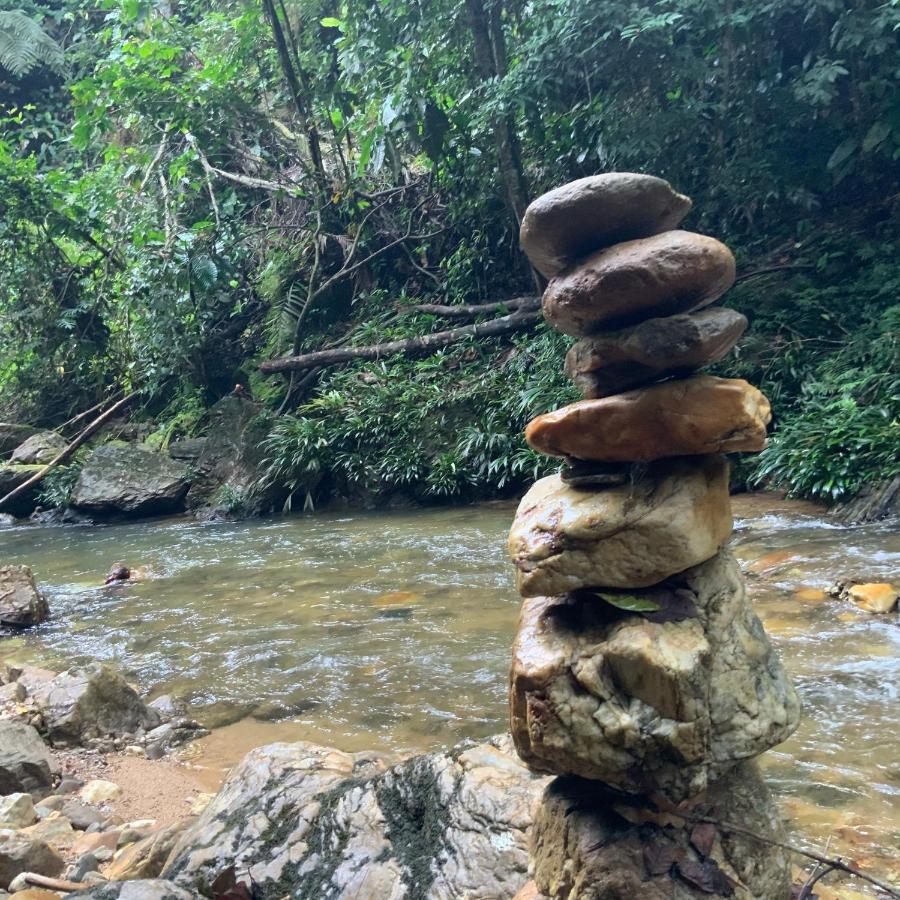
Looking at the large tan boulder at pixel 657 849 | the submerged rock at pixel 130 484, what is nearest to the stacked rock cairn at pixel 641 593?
the large tan boulder at pixel 657 849

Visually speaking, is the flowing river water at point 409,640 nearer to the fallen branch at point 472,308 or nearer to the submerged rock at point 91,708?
the submerged rock at point 91,708

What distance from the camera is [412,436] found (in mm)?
11883

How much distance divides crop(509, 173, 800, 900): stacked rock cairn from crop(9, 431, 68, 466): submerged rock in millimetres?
14521

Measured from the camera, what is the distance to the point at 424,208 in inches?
585

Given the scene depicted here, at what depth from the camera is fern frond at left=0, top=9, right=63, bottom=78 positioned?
65.7ft

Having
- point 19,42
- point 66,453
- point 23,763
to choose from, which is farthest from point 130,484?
point 19,42

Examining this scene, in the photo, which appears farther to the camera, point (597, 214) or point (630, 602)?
point (597, 214)

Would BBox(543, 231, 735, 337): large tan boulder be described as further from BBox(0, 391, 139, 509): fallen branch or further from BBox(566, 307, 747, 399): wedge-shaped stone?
BBox(0, 391, 139, 509): fallen branch

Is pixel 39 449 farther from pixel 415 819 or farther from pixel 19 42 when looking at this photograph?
pixel 415 819

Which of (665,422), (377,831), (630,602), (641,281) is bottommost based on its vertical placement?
(377,831)

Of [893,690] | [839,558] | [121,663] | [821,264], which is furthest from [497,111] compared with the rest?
[893,690]

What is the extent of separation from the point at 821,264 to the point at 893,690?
7696mm

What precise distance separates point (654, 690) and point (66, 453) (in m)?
14.5

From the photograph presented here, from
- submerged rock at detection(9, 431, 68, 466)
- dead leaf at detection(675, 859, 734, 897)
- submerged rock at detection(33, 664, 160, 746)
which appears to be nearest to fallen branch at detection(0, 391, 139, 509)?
submerged rock at detection(9, 431, 68, 466)
